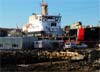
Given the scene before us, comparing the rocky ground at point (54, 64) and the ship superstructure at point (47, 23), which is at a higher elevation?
the ship superstructure at point (47, 23)

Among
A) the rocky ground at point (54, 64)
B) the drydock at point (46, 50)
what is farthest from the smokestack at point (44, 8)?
the rocky ground at point (54, 64)

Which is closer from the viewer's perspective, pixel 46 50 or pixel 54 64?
pixel 54 64

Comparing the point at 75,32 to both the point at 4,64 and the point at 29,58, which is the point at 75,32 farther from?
the point at 4,64

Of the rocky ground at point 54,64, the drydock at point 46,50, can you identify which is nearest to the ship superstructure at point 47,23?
the drydock at point 46,50

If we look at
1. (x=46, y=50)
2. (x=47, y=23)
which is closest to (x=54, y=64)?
(x=46, y=50)

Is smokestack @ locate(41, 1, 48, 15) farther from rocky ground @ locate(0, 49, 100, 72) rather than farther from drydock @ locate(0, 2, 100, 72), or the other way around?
rocky ground @ locate(0, 49, 100, 72)

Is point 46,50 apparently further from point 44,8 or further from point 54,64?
point 44,8

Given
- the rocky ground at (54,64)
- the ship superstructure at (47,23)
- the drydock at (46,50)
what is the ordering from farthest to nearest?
the ship superstructure at (47,23) → the drydock at (46,50) → the rocky ground at (54,64)

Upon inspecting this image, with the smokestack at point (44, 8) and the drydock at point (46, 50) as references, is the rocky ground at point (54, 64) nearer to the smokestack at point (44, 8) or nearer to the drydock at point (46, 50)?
the drydock at point (46, 50)

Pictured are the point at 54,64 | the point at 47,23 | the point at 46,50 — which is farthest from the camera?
the point at 47,23

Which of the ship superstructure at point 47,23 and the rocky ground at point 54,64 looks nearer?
the rocky ground at point 54,64

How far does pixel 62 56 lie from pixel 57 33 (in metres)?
17.9

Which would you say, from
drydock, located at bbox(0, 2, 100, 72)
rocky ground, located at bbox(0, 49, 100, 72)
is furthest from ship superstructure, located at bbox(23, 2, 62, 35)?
rocky ground, located at bbox(0, 49, 100, 72)

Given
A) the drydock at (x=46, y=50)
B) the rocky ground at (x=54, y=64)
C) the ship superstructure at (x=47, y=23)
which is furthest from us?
the ship superstructure at (x=47, y=23)
